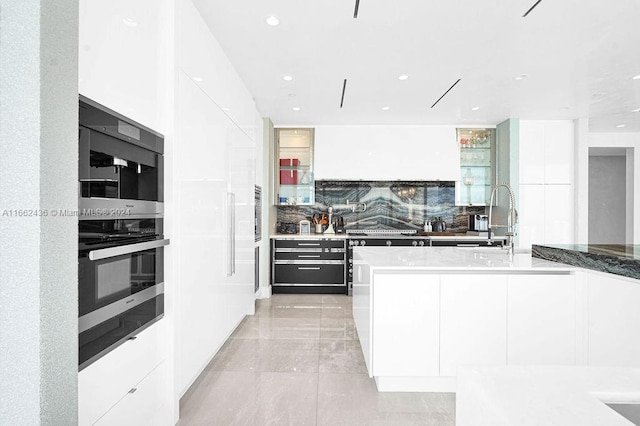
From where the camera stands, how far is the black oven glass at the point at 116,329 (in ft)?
4.02

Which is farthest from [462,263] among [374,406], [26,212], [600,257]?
[26,212]

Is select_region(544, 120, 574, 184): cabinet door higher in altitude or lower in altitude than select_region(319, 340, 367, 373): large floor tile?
higher

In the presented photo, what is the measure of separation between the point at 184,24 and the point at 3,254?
165 centimetres

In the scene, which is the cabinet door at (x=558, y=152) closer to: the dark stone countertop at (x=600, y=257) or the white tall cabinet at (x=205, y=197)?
the dark stone countertop at (x=600, y=257)

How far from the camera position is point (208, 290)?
2.50 metres

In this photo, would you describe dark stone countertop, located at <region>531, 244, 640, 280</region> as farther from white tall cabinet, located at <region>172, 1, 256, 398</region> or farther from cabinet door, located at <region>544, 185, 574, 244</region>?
cabinet door, located at <region>544, 185, 574, 244</region>

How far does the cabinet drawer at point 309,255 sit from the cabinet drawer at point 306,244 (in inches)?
3.4

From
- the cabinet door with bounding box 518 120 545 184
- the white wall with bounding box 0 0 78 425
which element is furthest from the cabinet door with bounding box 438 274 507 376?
the cabinet door with bounding box 518 120 545 184

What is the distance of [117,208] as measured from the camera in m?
1.42

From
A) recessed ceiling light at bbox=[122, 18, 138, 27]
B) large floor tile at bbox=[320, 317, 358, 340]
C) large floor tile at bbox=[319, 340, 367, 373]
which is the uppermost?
recessed ceiling light at bbox=[122, 18, 138, 27]

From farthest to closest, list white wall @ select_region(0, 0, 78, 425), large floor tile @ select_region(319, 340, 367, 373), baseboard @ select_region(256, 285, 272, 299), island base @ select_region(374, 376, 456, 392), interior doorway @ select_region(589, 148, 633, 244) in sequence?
interior doorway @ select_region(589, 148, 633, 244) < baseboard @ select_region(256, 285, 272, 299) < large floor tile @ select_region(319, 340, 367, 373) < island base @ select_region(374, 376, 456, 392) < white wall @ select_region(0, 0, 78, 425)

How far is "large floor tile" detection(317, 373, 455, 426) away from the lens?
198cm

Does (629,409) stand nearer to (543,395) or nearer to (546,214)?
(543,395)

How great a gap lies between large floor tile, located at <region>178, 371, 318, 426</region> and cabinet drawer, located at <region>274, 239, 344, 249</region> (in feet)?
8.15
